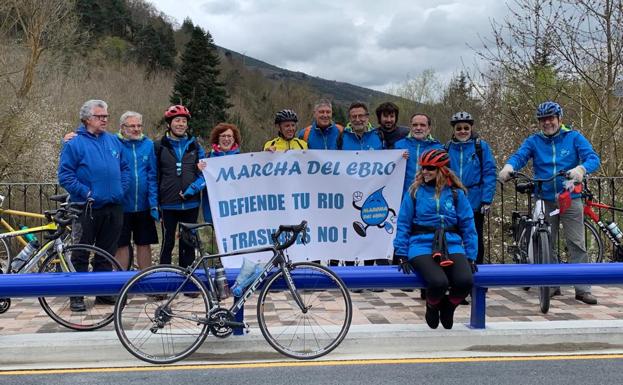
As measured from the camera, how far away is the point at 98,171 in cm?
641

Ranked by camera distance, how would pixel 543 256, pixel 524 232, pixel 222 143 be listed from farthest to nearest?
pixel 524 232 → pixel 222 143 → pixel 543 256

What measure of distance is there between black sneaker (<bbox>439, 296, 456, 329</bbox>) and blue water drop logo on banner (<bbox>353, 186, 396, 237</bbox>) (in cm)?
160

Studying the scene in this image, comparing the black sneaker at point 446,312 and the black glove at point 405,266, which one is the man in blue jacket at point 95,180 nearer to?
the black glove at point 405,266

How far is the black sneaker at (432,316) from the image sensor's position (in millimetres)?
5570

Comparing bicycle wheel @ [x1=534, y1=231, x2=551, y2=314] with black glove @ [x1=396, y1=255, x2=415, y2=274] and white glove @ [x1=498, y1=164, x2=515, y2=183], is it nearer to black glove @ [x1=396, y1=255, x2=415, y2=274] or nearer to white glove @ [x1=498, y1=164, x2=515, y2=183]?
white glove @ [x1=498, y1=164, x2=515, y2=183]

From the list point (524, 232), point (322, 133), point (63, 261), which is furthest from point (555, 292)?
point (63, 261)

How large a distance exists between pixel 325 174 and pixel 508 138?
356 inches

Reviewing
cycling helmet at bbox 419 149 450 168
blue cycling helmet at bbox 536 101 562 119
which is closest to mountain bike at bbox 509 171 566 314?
blue cycling helmet at bbox 536 101 562 119

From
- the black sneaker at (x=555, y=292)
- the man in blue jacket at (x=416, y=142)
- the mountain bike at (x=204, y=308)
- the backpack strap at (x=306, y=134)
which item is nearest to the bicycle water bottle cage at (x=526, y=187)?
the man in blue jacket at (x=416, y=142)

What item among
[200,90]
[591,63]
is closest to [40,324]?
[591,63]

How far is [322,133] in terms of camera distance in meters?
7.40

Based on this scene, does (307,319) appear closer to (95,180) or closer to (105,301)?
(105,301)

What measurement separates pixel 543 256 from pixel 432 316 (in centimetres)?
172

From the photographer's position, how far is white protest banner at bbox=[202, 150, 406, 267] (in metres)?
6.62
